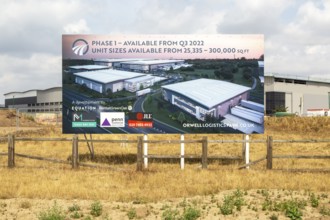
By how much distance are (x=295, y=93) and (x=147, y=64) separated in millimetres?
110918

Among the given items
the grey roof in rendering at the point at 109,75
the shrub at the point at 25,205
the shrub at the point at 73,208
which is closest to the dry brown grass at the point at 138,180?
the shrub at the point at 25,205

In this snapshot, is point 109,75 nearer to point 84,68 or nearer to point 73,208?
point 84,68

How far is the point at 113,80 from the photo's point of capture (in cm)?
1838

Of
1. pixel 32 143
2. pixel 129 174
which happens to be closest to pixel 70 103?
pixel 129 174

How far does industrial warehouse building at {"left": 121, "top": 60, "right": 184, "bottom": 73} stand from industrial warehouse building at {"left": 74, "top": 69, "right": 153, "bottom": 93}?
0.67ft

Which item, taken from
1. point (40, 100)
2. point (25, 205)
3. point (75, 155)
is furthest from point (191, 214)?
point (40, 100)

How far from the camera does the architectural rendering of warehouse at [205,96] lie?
1827 cm

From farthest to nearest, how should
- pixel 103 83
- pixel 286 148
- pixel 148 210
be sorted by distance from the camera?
pixel 286 148, pixel 103 83, pixel 148 210

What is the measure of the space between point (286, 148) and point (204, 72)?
13102 mm

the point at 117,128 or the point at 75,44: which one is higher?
the point at 75,44

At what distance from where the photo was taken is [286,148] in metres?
29.3

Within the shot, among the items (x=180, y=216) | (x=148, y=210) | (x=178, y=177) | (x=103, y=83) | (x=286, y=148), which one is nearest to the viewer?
(x=180, y=216)

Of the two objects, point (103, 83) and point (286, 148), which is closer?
point (103, 83)

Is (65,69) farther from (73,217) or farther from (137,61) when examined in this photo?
(73,217)
